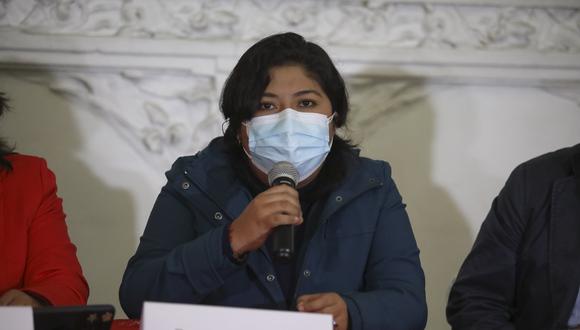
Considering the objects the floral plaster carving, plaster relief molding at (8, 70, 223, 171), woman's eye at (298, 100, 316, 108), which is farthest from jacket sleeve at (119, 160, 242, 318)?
the floral plaster carving

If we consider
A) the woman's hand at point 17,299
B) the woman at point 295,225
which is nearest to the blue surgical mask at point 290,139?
the woman at point 295,225

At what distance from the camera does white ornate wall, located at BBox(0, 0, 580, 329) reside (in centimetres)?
308

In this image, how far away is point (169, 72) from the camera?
3090 millimetres

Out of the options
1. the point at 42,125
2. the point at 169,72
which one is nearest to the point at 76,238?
the point at 42,125

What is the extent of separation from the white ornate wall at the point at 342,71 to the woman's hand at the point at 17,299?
950mm

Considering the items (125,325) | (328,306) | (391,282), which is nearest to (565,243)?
(391,282)

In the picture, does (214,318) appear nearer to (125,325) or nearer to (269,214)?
(269,214)

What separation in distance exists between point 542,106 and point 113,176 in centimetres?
155

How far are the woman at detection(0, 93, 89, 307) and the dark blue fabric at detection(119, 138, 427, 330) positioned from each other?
0.51 feet

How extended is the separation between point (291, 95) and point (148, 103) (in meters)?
0.94

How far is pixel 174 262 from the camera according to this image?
2.10 meters

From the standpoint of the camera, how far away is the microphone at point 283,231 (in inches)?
68.2

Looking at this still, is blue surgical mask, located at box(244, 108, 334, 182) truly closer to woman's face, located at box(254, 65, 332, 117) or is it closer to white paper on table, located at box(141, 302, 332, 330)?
woman's face, located at box(254, 65, 332, 117)

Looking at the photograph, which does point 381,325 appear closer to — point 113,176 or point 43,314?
point 43,314
